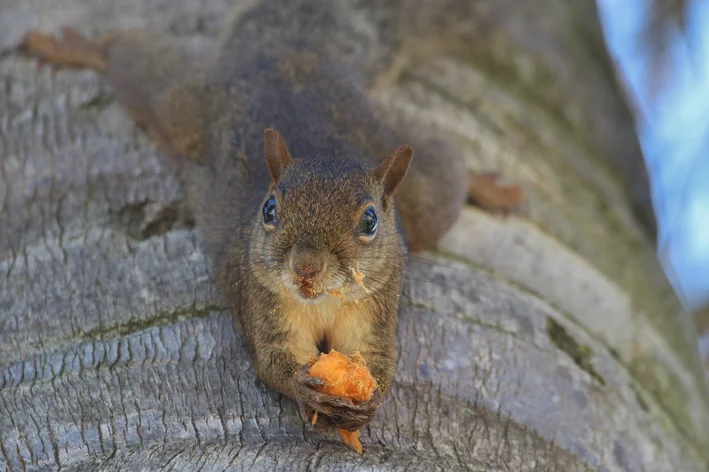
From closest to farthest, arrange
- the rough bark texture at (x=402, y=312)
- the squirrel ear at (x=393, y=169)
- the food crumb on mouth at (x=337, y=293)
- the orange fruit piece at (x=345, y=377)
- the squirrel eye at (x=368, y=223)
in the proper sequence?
the rough bark texture at (x=402, y=312), the orange fruit piece at (x=345, y=377), the food crumb on mouth at (x=337, y=293), the squirrel eye at (x=368, y=223), the squirrel ear at (x=393, y=169)

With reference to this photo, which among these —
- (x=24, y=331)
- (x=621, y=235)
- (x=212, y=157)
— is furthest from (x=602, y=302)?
→ (x=24, y=331)

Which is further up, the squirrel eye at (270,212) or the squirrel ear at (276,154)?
the squirrel ear at (276,154)

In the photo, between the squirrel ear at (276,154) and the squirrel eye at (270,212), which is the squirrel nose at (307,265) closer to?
the squirrel eye at (270,212)

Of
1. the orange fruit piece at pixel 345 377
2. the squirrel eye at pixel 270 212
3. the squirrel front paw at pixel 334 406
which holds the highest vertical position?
the squirrel eye at pixel 270 212

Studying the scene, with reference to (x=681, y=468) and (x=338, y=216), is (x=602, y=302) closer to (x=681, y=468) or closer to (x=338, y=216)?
(x=681, y=468)

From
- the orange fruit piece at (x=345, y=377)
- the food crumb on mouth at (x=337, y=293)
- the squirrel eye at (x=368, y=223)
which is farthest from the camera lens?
the squirrel eye at (x=368, y=223)

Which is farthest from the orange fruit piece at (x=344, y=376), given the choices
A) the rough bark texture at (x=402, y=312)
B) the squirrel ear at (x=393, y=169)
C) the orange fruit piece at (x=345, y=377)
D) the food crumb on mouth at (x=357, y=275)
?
the squirrel ear at (x=393, y=169)

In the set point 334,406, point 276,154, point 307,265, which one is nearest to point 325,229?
point 307,265

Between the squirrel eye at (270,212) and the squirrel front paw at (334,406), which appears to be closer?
the squirrel front paw at (334,406)
